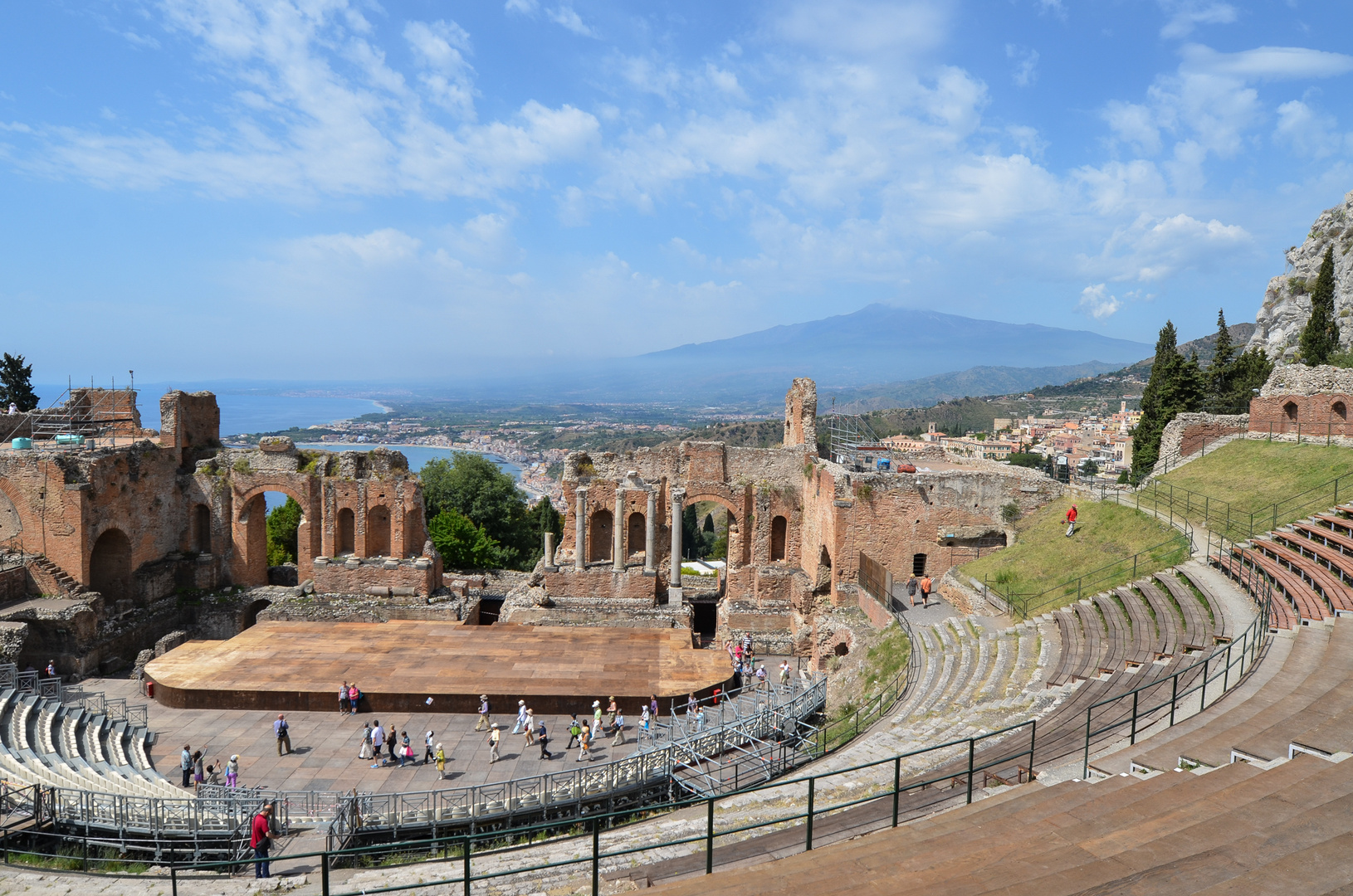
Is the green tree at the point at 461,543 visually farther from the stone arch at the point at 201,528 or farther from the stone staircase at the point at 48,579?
the stone staircase at the point at 48,579

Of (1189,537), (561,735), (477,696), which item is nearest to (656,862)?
(561,735)

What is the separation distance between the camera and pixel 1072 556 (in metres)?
21.1

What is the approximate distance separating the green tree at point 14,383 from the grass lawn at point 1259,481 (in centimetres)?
5208

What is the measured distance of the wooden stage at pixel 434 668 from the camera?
69.7 ft

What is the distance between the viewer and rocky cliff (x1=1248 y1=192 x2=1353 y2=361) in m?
51.3

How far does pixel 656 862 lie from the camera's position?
9.85 m

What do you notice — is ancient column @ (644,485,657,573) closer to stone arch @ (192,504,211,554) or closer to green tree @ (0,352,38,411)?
stone arch @ (192,504,211,554)

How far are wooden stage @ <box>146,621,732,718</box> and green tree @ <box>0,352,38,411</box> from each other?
26.5 m

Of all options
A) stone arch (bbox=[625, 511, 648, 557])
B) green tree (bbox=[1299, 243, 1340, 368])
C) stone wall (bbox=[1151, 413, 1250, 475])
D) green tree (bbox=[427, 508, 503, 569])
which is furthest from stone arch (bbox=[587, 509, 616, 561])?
green tree (bbox=[1299, 243, 1340, 368])

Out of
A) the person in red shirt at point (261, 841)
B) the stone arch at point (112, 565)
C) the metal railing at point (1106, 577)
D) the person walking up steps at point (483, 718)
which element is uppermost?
the metal railing at point (1106, 577)

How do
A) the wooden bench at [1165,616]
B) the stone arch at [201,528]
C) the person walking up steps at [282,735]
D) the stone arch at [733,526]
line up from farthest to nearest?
the stone arch at [201,528] → the stone arch at [733,526] → the person walking up steps at [282,735] → the wooden bench at [1165,616]

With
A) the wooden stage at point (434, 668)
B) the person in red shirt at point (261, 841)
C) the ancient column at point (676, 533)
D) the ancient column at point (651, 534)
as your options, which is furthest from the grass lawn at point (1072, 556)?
the person in red shirt at point (261, 841)

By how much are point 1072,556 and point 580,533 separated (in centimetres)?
1706

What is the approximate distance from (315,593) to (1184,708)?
28.9 meters
